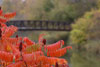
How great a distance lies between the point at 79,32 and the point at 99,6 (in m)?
8.27

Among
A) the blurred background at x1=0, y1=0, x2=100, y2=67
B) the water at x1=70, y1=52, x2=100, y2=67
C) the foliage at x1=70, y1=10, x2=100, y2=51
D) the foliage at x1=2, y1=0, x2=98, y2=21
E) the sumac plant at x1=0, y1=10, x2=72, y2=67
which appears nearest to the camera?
the sumac plant at x1=0, y1=10, x2=72, y2=67

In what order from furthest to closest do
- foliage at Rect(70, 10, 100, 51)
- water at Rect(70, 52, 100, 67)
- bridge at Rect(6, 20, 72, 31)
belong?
bridge at Rect(6, 20, 72, 31) → foliage at Rect(70, 10, 100, 51) → water at Rect(70, 52, 100, 67)

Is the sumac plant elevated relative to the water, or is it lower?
elevated

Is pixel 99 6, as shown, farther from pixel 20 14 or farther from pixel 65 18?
pixel 20 14

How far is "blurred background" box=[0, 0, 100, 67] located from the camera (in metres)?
28.1

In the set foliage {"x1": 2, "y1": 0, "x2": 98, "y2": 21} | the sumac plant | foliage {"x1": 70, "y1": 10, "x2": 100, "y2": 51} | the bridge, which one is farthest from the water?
foliage {"x1": 2, "y1": 0, "x2": 98, "y2": 21}

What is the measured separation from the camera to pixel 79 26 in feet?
118

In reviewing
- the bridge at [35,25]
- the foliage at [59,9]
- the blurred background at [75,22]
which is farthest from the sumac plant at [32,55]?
the foliage at [59,9]

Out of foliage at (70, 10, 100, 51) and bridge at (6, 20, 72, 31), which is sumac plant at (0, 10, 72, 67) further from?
bridge at (6, 20, 72, 31)

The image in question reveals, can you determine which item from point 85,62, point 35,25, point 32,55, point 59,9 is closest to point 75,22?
point 59,9

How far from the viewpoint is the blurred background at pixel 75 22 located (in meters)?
28.1

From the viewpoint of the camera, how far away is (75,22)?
39.0m

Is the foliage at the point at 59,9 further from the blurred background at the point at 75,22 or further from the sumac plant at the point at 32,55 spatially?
the sumac plant at the point at 32,55

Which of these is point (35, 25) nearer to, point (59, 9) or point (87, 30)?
point (59, 9)
